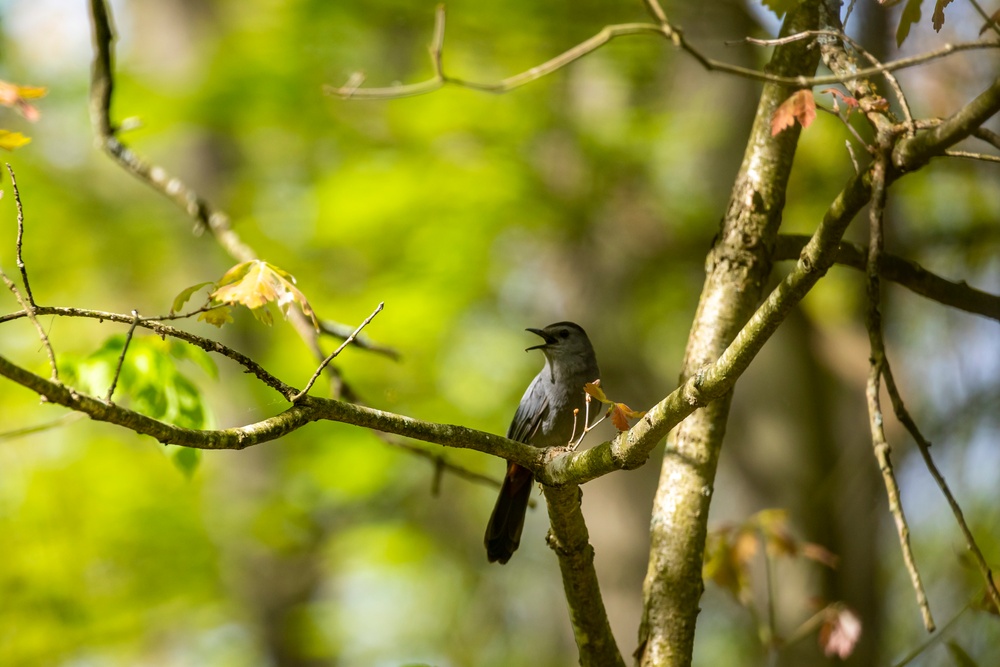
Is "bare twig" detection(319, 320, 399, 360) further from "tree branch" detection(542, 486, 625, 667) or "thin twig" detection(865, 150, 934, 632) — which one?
"thin twig" detection(865, 150, 934, 632)

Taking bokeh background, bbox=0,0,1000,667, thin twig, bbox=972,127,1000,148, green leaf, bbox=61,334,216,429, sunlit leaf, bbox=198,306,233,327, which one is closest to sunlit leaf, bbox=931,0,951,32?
thin twig, bbox=972,127,1000,148

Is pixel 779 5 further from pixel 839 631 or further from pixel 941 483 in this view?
A: pixel 839 631

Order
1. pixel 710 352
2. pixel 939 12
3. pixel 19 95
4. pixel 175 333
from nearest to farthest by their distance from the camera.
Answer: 1. pixel 175 333
2. pixel 19 95
3. pixel 939 12
4. pixel 710 352

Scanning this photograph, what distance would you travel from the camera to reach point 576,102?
26.5ft

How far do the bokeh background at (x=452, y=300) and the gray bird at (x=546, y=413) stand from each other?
6.77 feet

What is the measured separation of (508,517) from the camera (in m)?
4.01

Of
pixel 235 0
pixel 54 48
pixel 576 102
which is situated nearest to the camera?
pixel 576 102

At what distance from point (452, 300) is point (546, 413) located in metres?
2.89

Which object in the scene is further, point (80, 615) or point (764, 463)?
point (764, 463)

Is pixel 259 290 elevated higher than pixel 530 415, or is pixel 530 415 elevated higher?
pixel 530 415

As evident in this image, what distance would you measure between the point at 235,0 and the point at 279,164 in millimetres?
3588

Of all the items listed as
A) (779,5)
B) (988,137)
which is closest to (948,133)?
(988,137)

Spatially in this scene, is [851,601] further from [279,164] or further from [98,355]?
[279,164]

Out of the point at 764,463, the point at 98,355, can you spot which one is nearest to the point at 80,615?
the point at 98,355
